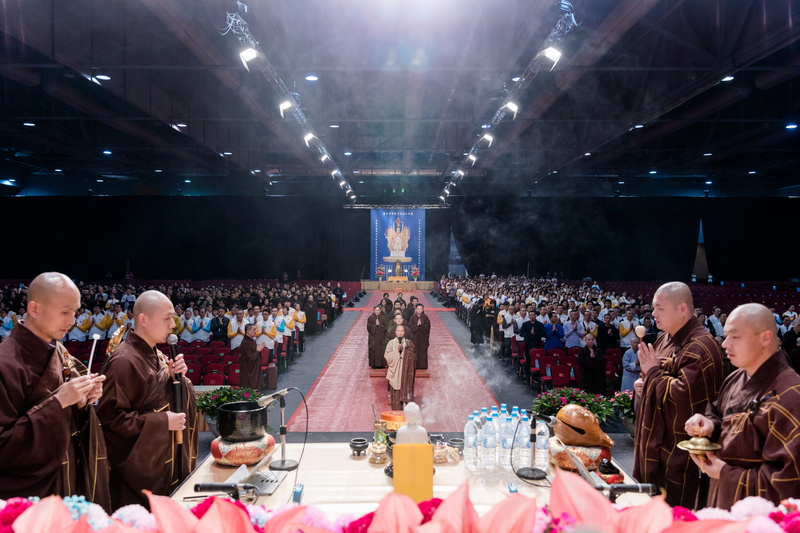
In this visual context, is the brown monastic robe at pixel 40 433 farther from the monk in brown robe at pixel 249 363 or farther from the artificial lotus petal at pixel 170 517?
the monk in brown robe at pixel 249 363

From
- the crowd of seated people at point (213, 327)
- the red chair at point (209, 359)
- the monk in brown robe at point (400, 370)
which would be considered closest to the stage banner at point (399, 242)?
the crowd of seated people at point (213, 327)

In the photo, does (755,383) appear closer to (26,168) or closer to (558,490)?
(558,490)

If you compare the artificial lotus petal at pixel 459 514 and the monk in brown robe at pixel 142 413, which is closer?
the artificial lotus petal at pixel 459 514

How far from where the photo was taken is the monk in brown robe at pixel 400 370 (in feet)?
26.7

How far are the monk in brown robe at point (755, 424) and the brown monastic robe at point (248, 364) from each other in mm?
7098

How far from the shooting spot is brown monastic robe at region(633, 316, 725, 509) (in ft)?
11.5

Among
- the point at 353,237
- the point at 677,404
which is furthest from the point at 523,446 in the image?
the point at 353,237

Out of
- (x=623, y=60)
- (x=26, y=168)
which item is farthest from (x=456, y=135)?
(x=26, y=168)

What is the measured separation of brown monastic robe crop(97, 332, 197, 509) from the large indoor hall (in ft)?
0.05

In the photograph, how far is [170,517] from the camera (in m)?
1.06

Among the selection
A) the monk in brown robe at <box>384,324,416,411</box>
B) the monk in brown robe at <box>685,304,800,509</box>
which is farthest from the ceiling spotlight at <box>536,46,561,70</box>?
the monk in brown robe at <box>685,304,800,509</box>

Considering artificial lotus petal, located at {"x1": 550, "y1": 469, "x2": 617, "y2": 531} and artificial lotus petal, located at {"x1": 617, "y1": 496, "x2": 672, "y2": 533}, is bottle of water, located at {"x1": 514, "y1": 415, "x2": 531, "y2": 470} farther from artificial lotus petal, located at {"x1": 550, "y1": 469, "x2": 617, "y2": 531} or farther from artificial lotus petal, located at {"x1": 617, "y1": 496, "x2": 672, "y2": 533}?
artificial lotus petal, located at {"x1": 617, "y1": 496, "x2": 672, "y2": 533}

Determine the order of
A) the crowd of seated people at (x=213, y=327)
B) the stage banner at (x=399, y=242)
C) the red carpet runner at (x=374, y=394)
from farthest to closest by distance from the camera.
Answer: the stage banner at (x=399, y=242)
the crowd of seated people at (x=213, y=327)
the red carpet runner at (x=374, y=394)

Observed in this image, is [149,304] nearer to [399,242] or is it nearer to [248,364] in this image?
[248,364]
